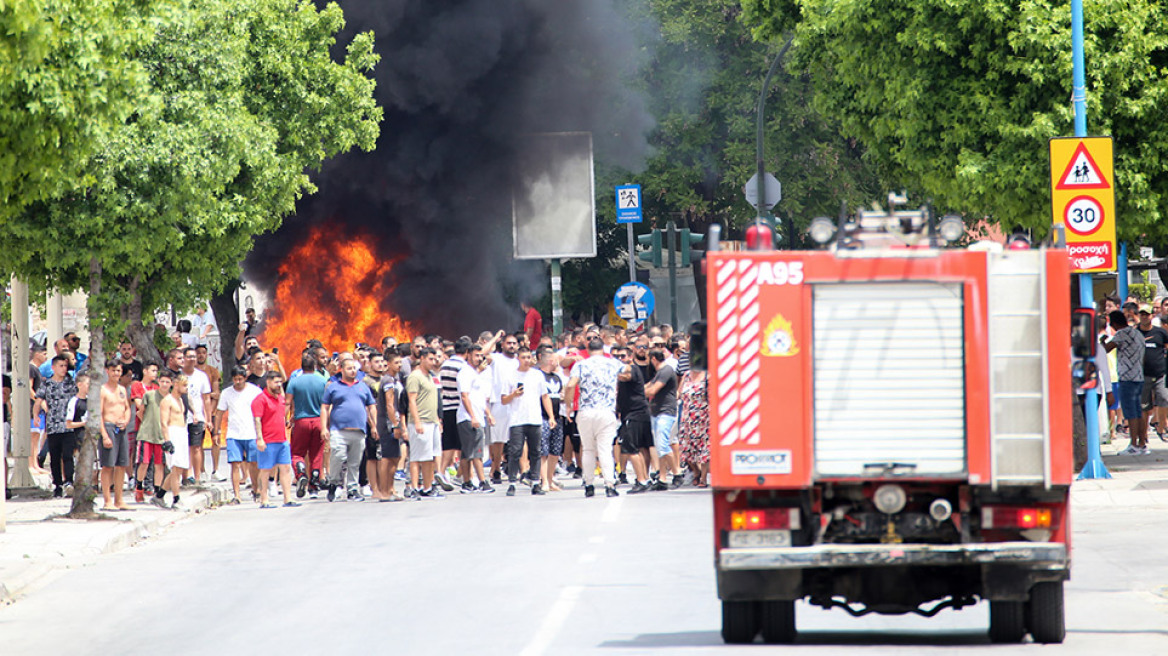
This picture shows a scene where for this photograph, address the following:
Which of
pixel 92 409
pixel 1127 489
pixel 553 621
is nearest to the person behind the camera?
pixel 553 621

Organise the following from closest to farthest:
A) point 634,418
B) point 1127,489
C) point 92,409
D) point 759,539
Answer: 1. point 759,539
2. point 1127,489
3. point 92,409
4. point 634,418

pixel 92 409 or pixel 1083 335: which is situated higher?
pixel 1083 335

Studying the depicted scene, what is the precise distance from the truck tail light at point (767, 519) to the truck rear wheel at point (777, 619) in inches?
24.4

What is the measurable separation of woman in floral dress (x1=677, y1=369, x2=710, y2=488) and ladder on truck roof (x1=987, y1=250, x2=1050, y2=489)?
10.0 metres

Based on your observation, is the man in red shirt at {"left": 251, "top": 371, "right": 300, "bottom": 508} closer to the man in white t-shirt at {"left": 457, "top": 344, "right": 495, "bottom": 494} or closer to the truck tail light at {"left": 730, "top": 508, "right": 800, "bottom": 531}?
the man in white t-shirt at {"left": 457, "top": 344, "right": 495, "bottom": 494}

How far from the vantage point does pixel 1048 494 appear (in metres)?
8.80

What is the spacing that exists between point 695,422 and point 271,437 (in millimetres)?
4641

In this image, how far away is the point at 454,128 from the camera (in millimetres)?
32375

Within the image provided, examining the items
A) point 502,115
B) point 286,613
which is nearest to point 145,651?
point 286,613

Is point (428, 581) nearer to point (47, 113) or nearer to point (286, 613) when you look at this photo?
point (286, 613)

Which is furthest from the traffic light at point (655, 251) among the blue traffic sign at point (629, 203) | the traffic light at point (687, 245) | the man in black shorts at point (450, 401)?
the man in black shorts at point (450, 401)

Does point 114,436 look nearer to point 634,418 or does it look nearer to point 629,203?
point 634,418

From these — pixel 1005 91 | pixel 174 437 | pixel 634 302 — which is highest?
pixel 1005 91

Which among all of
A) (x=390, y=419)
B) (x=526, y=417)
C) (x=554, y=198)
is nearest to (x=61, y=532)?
(x=390, y=419)
